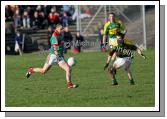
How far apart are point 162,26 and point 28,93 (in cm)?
465

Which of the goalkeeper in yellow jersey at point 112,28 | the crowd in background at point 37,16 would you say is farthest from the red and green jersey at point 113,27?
the crowd in background at point 37,16

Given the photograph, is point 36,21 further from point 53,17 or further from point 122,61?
point 122,61

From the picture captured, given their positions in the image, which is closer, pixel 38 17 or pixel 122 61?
pixel 122 61

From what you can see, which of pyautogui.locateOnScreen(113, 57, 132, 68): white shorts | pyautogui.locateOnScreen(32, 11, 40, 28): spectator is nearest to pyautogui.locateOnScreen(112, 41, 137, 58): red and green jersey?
pyautogui.locateOnScreen(113, 57, 132, 68): white shorts

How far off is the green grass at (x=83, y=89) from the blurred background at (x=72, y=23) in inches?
339

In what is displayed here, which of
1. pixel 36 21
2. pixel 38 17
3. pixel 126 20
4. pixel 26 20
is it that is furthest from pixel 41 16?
pixel 126 20

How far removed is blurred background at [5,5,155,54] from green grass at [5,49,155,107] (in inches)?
339

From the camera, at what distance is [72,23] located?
138ft

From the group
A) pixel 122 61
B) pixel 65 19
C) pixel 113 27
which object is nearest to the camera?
pixel 122 61

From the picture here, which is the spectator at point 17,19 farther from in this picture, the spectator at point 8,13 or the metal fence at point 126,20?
the metal fence at point 126,20

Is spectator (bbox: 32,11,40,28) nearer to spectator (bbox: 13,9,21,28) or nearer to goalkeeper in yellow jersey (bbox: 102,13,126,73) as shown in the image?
spectator (bbox: 13,9,21,28)

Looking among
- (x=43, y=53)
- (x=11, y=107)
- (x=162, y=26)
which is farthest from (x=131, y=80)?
(x=43, y=53)

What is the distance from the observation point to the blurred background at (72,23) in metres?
40.1

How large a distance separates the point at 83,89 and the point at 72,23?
784 inches
